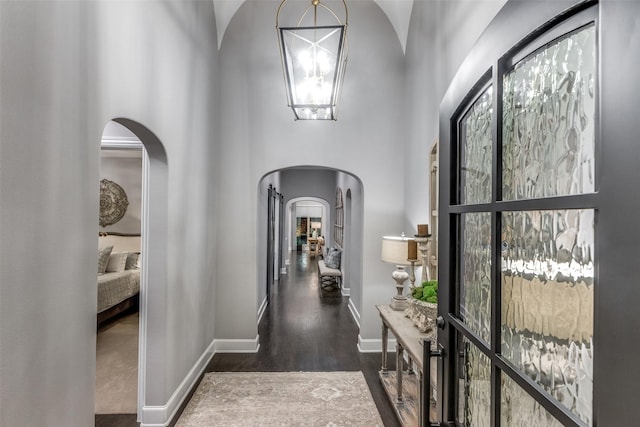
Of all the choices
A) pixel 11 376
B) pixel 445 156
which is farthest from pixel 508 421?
pixel 11 376

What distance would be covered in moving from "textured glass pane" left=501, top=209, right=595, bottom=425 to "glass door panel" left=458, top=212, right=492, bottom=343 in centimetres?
10

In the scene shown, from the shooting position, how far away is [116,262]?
5406 mm

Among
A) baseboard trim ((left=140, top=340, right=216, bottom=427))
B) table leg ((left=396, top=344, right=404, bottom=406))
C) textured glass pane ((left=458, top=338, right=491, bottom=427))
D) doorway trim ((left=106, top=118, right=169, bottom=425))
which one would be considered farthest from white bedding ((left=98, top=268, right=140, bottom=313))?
textured glass pane ((left=458, top=338, right=491, bottom=427))

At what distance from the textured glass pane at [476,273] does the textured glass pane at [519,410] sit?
0.14 m

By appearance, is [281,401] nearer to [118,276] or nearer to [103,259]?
[118,276]

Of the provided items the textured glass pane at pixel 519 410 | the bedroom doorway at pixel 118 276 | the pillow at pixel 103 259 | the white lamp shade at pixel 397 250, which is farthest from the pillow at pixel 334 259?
the textured glass pane at pixel 519 410

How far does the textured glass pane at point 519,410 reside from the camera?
2.43 feet

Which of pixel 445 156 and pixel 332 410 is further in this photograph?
pixel 332 410

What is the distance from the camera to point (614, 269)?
0.53 meters

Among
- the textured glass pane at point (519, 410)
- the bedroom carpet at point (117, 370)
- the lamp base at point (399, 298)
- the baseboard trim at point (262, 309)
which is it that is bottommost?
the bedroom carpet at point (117, 370)

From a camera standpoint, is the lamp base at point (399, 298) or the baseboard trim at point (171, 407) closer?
the baseboard trim at point (171, 407)

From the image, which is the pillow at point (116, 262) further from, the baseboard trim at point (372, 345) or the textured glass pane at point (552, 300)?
the textured glass pane at point (552, 300)

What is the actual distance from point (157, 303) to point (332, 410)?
1.63m

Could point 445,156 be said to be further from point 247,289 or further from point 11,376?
point 247,289
